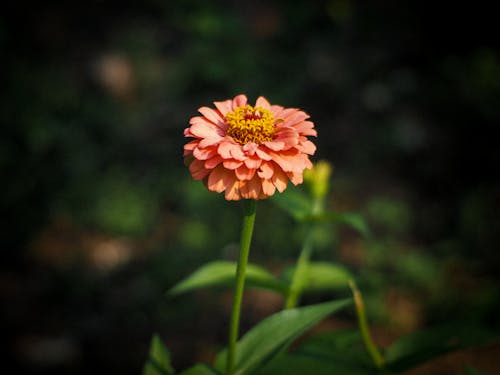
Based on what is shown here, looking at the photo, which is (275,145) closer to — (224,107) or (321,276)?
(224,107)

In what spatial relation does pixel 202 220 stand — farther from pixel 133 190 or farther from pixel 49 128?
pixel 49 128

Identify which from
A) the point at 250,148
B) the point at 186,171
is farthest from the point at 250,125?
the point at 186,171

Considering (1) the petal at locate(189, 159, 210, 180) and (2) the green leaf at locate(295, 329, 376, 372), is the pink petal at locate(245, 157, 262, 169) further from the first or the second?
(2) the green leaf at locate(295, 329, 376, 372)

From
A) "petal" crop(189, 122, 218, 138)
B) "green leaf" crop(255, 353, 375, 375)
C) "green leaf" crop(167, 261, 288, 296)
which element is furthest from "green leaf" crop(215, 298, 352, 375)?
"petal" crop(189, 122, 218, 138)

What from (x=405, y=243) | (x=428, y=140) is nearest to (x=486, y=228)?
(x=405, y=243)

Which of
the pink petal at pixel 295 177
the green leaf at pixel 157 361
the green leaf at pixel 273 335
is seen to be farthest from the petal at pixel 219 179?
the green leaf at pixel 157 361
